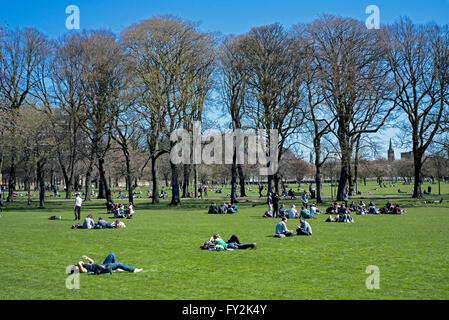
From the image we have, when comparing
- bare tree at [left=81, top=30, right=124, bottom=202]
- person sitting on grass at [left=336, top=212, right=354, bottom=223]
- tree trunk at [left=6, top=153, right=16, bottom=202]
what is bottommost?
person sitting on grass at [left=336, top=212, right=354, bottom=223]

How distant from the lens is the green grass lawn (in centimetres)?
980

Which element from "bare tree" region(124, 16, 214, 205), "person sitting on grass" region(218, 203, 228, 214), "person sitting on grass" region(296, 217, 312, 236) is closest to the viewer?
"person sitting on grass" region(296, 217, 312, 236)

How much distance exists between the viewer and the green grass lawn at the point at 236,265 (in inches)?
386

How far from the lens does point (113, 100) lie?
45.2m

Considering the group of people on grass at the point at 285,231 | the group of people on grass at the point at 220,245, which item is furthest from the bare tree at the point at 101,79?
the group of people on grass at the point at 220,245

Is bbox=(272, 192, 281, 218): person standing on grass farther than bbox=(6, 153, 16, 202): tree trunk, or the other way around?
bbox=(6, 153, 16, 202): tree trunk

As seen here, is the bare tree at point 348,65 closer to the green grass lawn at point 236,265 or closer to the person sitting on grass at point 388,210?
the person sitting on grass at point 388,210

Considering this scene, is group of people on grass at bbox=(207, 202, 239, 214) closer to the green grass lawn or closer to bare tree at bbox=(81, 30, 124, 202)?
the green grass lawn

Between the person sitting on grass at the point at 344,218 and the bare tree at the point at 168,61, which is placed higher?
the bare tree at the point at 168,61

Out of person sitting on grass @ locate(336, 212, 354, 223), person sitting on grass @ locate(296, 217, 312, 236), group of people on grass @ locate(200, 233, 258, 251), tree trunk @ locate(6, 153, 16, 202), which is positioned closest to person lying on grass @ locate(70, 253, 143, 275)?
group of people on grass @ locate(200, 233, 258, 251)

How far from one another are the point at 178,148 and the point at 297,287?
1482 inches

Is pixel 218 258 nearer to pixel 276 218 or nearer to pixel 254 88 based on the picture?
pixel 276 218
